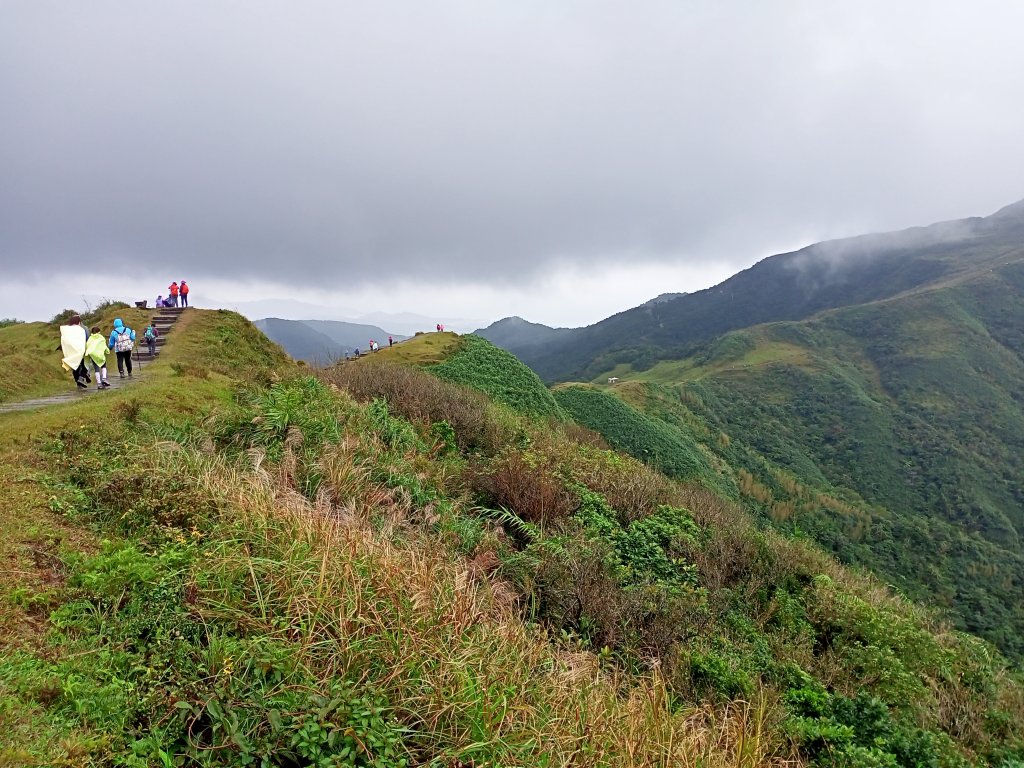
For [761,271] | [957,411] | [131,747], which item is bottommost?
[957,411]

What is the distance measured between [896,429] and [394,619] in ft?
226

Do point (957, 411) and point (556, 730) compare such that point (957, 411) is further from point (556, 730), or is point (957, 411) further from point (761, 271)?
point (761, 271)

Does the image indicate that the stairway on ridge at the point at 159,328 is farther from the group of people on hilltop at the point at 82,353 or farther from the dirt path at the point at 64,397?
the group of people on hilltop at the point at 82,353

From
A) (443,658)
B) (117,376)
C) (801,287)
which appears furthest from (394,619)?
(801,287)

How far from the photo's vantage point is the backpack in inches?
439

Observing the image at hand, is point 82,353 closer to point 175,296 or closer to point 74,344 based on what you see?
point 74,344

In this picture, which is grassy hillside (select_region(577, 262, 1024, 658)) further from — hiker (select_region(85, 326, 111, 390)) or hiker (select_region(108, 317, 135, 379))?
hiker (select_region(85, 326, 111, 390))

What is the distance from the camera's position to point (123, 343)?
1117 centimetres

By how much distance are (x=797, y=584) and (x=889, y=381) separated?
80.7 meters

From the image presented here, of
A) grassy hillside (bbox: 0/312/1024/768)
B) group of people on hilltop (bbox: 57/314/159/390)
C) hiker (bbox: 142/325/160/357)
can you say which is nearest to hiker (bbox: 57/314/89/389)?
group of people on hilltop (bbox: 57/314/159/390)

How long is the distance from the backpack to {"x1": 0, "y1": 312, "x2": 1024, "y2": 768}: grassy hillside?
2.37m

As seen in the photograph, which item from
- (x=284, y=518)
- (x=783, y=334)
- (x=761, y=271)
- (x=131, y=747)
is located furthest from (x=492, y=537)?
(x=761, y=271)

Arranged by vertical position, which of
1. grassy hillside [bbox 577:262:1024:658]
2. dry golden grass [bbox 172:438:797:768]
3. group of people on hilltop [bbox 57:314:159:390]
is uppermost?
group of people on hilltop [bbox 57:314:159:390]

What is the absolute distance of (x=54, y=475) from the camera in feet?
17.4
